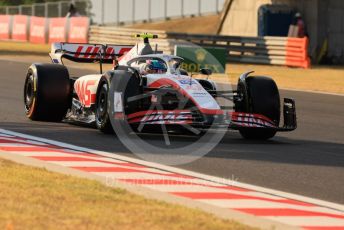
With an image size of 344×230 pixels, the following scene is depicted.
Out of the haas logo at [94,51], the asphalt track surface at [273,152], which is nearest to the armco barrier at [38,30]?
the asphalt track surface at [273,152]

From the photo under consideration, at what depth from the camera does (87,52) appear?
645 inches

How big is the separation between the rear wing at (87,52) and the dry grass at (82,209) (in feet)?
21.8

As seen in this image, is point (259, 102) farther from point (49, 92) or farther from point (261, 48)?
point (261, 48)

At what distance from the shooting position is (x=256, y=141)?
46.9 feet

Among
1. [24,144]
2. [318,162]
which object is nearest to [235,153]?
[318,162]

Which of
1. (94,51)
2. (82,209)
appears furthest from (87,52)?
(82,209)

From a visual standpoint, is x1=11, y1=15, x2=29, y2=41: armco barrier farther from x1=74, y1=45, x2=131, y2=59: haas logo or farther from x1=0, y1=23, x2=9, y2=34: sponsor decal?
x1=74, y1=45, x2=131, y2=59: haas logo

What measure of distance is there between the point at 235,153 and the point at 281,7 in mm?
30149

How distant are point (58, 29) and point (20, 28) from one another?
14.1 ft

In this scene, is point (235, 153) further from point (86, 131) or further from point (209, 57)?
point (209, 57)

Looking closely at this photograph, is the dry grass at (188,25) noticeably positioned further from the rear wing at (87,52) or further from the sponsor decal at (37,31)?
the rear wing at (87,52)

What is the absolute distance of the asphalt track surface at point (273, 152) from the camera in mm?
10570

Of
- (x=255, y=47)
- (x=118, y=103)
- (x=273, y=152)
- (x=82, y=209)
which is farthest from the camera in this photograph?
(x=255, y=47)

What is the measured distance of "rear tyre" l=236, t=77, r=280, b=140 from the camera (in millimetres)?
14203
